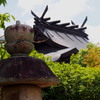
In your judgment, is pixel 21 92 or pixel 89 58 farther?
pixel 89 58

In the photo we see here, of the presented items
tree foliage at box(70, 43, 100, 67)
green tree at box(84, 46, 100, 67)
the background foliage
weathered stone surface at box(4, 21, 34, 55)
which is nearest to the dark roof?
tree foliage at box(70, 43, 100, 67)

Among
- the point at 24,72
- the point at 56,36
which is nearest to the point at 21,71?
the point at 24,72

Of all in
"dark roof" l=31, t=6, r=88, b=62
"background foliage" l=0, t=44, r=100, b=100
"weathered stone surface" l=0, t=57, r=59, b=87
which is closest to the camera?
"weathered stone surface" l=0, t=57, r=59, b=87

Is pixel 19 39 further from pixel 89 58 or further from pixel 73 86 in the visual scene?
pixel 89 58

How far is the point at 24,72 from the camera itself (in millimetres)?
4125

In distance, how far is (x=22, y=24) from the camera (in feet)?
14.9

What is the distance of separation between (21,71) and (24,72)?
5 cm

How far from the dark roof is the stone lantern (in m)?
11.5

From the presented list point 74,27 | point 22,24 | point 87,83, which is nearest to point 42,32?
point 74,27

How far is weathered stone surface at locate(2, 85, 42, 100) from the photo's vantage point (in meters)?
4.18

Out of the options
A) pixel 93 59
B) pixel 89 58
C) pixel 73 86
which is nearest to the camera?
pixel 73 86

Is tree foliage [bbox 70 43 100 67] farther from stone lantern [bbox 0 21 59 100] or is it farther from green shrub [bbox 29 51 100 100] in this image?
stone lantern [bbox 0 21 59 100]

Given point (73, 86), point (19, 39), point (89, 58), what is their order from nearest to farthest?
point (19, 39) → point (73, 86) → point (89, 58)

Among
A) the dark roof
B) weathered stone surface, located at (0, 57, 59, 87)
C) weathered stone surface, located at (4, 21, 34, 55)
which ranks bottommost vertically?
weathered stone surface, located at (0, 57, 59, 87)
